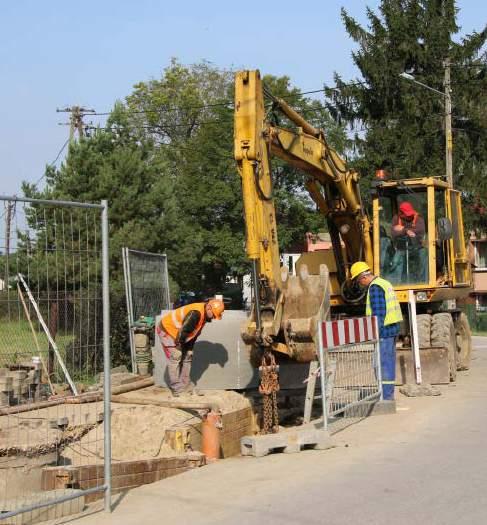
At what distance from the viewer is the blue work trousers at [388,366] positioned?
1209 centimetres

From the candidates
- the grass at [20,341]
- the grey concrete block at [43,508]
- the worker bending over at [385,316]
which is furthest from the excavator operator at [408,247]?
the grey concrete block at [43,508]

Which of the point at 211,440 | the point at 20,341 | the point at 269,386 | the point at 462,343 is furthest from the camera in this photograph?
the point at 462,343

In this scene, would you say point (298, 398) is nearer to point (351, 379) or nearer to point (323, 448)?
point (351, 379)

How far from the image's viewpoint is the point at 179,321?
41.3ft

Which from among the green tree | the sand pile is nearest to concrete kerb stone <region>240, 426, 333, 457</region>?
the sand pile

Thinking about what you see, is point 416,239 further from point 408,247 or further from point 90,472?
point 90,472

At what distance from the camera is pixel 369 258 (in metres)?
16.9

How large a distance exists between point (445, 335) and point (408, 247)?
1839 mm

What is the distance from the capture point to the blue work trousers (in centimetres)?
1209

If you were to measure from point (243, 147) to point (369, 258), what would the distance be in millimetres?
6279

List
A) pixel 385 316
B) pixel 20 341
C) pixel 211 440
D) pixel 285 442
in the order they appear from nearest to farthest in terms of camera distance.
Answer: pixel 20 341 → pixel 285 442 → pixel 211 440 → pixel 385 316

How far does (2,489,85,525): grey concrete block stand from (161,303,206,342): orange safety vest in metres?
5.46

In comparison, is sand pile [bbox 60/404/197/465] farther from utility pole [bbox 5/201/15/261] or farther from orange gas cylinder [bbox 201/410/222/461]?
utility pole [bbox 5/201/15/261]

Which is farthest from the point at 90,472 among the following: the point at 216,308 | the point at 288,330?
the point at 216,308
